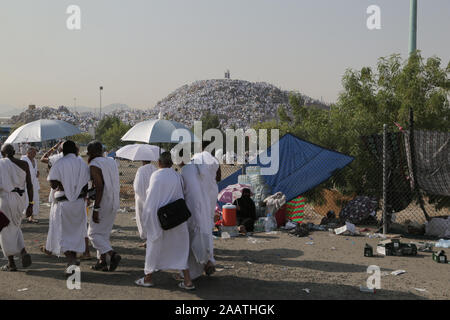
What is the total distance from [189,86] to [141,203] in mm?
153411

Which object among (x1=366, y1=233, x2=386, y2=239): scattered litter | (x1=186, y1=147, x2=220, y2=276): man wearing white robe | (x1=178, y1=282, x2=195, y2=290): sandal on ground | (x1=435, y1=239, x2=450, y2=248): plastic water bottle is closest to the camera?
(x1=178, y1=282, x2=195, y2=290): sandal on ground

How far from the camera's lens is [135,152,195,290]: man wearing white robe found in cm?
543

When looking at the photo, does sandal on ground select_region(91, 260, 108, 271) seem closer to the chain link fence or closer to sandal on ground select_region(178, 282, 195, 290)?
sandal on ground select_region(178, 282, 195, 290)

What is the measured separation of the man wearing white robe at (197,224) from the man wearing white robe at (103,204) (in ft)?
4.01

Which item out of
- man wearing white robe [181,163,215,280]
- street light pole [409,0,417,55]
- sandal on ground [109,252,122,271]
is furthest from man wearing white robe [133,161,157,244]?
street light pole [409,0,417,55]

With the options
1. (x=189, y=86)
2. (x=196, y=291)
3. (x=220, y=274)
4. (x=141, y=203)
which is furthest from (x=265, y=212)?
(x=189, y=86)

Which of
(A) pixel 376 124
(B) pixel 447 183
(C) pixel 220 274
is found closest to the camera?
(C) pixel 220 274

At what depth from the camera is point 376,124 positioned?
11633 mm

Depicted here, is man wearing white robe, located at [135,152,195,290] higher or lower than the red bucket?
higher

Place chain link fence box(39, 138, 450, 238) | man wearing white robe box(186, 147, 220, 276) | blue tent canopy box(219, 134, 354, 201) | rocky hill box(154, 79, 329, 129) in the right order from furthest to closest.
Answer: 1. rocky hill box(154, 79, 329, 129)
2. blue tent canopy box(219, 134, 354, 201)
3. chain link fence box(39, 138, 450, 238)
4. man wearing white robe box(186, 147, 220, 276)

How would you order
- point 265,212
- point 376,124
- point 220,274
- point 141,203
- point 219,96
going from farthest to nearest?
1. point 219,96
2. point 376,124
3. point 265,212
4. point 141,203
5. point 220,274

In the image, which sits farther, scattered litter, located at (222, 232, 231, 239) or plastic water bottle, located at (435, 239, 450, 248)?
scattered litter, located at (222, 232, 231, 239)

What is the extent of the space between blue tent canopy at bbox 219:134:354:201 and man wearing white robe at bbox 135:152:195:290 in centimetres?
523
